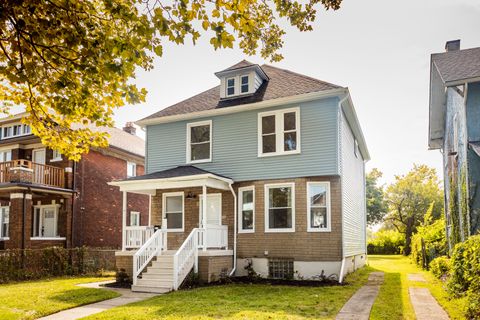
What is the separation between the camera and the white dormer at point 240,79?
1809cm

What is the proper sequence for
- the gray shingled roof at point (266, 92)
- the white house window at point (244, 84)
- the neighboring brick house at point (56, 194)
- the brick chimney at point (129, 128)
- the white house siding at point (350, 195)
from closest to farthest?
the gray shingled roof at point (266, 92) < the white house siding at point (350, 195) < the white house window at point (244, 84) < the neighboring brick house at point (56, 194) < the brick chimney at point (129, 128)

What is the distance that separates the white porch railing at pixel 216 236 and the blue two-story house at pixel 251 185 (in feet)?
0.12

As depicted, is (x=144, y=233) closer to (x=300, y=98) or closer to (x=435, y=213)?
(x=300, y=98)

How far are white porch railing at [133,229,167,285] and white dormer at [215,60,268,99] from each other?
6.48 metres

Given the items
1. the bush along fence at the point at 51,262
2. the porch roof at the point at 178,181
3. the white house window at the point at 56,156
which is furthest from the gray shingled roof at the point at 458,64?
the white house window at the point at 56,156

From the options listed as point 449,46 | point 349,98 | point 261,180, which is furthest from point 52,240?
point 449,46

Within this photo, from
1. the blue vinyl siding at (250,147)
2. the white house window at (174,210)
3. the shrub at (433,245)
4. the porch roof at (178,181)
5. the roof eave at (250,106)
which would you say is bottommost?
the shrub at (433,245)

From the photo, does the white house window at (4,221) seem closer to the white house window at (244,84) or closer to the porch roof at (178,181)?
the porch roof at (178,181)

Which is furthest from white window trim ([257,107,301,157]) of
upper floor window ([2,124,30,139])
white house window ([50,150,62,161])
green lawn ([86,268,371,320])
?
upper floor window ([2,124,30,139])

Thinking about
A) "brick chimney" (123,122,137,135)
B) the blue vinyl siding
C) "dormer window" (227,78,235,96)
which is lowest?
the blue vinyl siding

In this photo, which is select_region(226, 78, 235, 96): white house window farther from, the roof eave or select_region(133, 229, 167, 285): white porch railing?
select_region(133, 229, 167, 285): white porch railing

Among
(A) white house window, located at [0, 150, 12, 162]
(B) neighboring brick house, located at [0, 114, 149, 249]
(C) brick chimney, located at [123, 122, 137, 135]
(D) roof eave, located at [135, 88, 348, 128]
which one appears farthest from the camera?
(C) brick chimney, located at [123, 122, 137, 135]

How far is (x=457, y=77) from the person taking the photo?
13.4 m

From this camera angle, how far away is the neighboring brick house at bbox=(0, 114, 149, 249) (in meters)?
21.4
